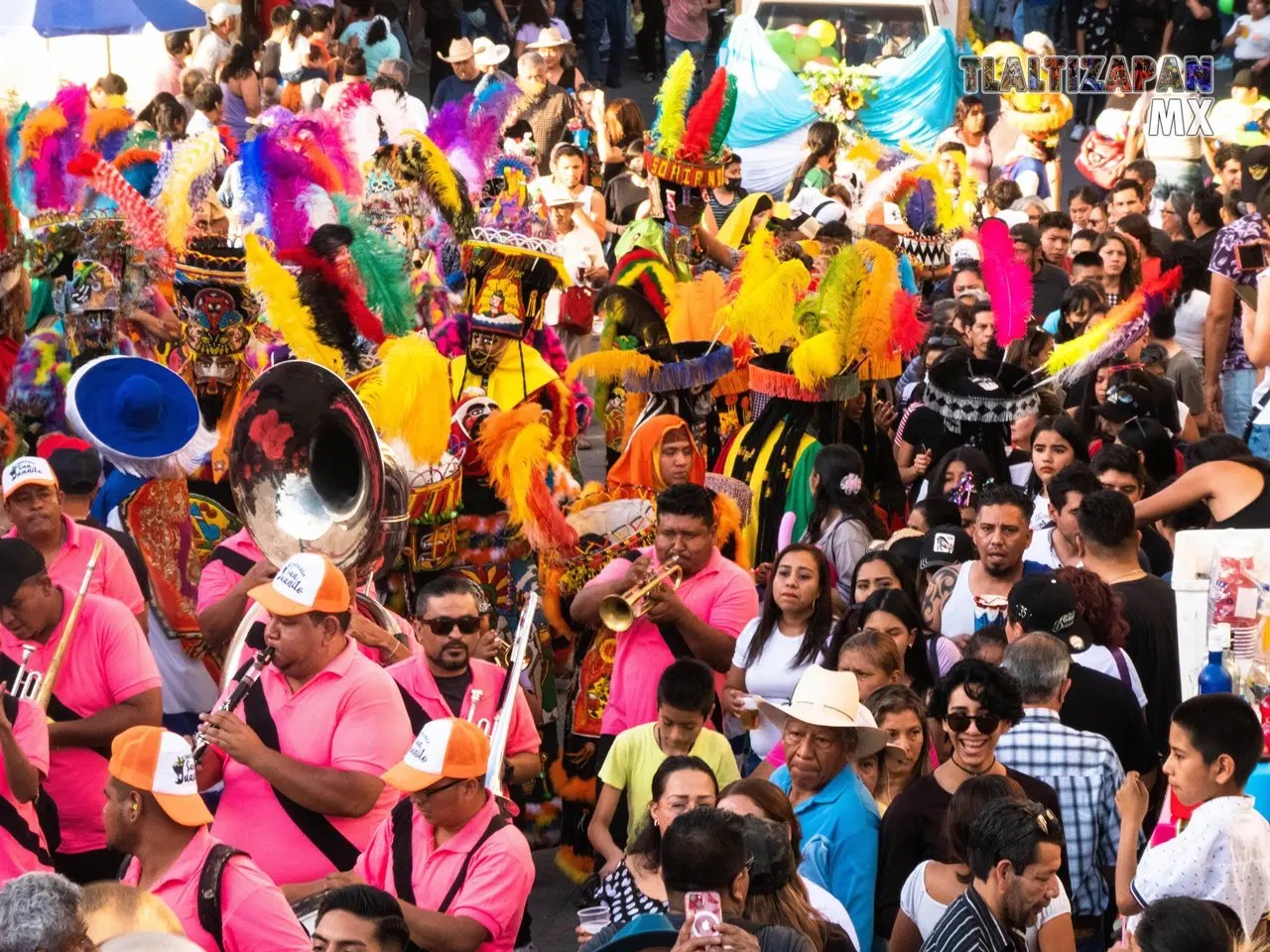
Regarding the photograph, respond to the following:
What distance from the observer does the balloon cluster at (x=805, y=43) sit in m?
20.7

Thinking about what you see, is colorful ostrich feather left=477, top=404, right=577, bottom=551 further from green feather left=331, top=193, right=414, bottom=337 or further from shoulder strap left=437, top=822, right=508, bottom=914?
shoulder strap left=437, top=822, right=508, bottom=914

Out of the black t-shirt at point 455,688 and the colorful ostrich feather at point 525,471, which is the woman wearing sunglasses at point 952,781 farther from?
the colorful ostrich feather at point 525,471

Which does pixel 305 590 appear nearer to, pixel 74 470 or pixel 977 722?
pixel 977 722

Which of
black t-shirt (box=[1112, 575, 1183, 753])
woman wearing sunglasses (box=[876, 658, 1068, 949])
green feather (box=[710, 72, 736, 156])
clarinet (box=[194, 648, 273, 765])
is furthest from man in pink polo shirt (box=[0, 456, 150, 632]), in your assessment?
green feather (box=[710, 72, 736, 156])

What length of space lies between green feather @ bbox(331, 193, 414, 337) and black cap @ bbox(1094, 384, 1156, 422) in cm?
295

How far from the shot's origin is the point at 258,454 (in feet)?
21.4

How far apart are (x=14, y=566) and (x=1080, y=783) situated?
300 cm

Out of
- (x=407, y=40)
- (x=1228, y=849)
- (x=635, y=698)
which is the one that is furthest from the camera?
(x=407, y=40)

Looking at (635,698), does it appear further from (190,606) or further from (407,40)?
(407,40)

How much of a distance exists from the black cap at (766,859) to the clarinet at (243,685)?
156cm

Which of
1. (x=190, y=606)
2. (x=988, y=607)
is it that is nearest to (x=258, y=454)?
→ (x=190, y=606)

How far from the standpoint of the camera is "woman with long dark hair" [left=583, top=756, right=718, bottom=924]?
5.06 meters

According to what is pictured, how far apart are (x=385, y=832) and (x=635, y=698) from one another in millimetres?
1834

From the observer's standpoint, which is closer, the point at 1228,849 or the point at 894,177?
the point at 1228,849
